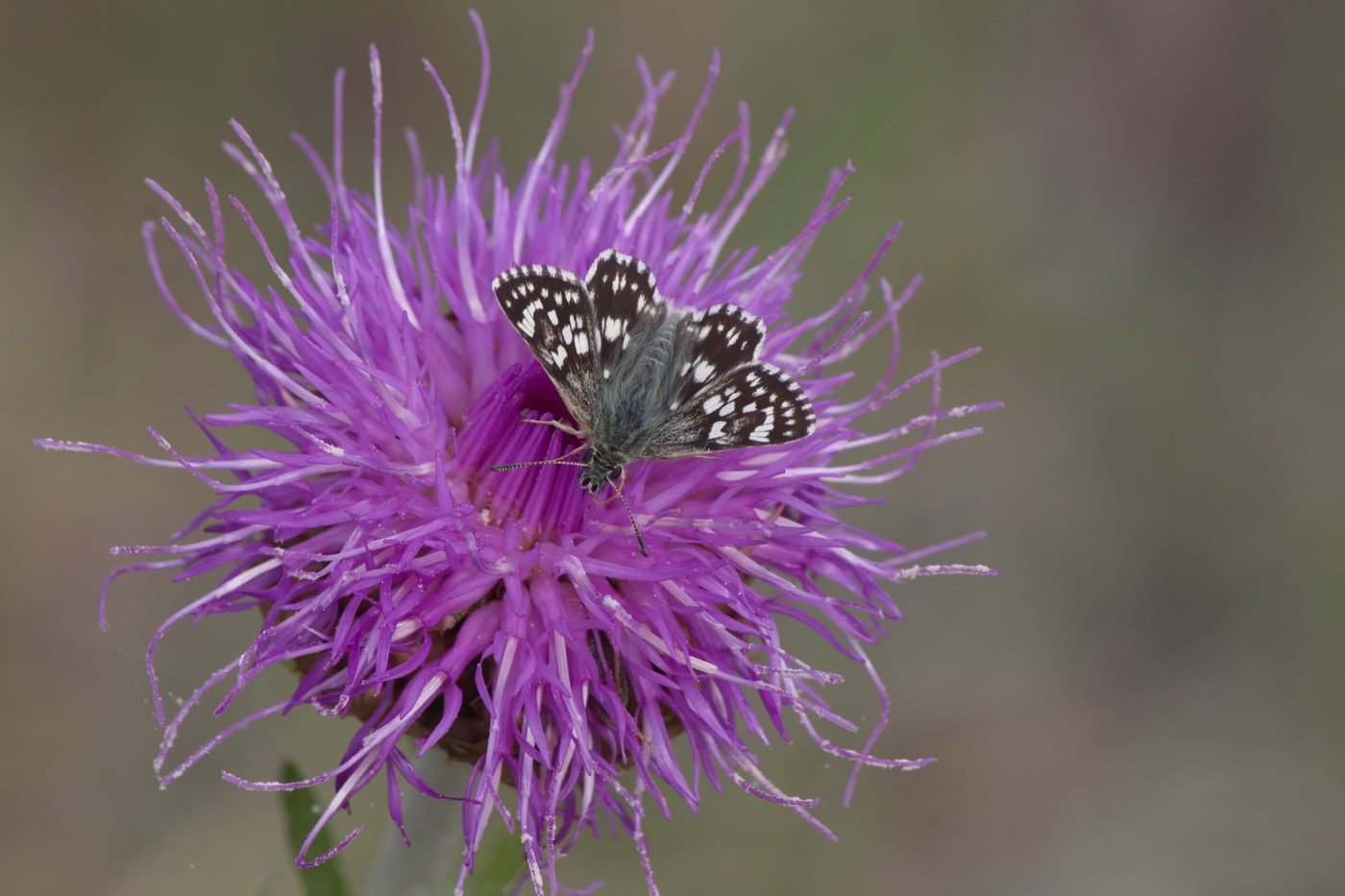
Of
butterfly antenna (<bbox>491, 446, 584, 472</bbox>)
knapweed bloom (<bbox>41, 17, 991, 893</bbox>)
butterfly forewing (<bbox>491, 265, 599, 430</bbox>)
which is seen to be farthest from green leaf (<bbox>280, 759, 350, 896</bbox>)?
butterfly forewing (<bbox>491, 265, 599, 430</bbox>)

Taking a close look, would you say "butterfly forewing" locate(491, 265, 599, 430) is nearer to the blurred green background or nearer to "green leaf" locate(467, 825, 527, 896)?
"green leaf" locate(467, 825, 527, 896)

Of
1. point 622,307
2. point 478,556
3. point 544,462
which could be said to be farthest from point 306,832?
point 622,307

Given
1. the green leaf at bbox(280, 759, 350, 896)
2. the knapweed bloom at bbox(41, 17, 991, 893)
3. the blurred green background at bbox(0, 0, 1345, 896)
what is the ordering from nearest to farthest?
1. the knapweed bloom at bbox(41, 17, 991, 893)
2. the green leaf at bbox(280, 759, 350, 896)
3. the blurred green background at bbox(0, 0, 1345, 896)

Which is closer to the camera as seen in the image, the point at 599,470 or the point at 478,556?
the point at 478,556

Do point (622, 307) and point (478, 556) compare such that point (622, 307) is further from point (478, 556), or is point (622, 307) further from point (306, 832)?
point (306, 832)

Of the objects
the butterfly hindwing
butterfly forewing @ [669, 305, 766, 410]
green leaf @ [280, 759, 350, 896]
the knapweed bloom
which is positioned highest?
butterfly forewing @ [669, 305, 766, 410]

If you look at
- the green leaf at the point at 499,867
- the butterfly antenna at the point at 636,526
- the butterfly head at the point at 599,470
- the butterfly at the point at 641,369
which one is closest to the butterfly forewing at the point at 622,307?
the butterfly at the point at 641,369
